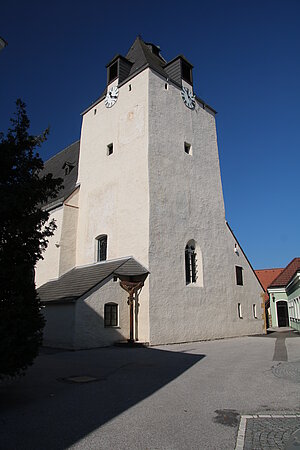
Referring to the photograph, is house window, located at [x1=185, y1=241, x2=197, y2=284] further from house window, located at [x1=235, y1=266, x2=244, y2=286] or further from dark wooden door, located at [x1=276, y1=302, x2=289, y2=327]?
dark wooden door, located at [x1=276, y1=302, x2=289, y2=327]

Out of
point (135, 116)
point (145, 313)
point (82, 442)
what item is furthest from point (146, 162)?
point (82, 442)

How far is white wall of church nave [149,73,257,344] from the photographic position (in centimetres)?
1562

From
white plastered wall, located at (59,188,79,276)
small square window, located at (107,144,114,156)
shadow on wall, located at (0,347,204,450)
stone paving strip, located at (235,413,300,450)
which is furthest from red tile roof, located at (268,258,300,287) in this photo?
stone paving strip, located at (235,413,300,450)

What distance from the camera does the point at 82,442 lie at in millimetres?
3965

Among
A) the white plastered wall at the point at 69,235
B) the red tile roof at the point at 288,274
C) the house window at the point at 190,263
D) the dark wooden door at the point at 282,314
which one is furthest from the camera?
the dark wooden door at the point at 282,314

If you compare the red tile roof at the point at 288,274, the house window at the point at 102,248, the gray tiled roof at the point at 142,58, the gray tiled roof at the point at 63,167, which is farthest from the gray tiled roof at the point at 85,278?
the red tile roof at the point at 288,274

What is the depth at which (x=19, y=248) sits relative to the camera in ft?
19.5

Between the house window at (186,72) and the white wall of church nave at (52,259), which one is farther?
the house window at (186,72)

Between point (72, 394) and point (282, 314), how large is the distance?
34498 millimetres

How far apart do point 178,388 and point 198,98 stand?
60.3 feet

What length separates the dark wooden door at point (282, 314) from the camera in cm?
3606

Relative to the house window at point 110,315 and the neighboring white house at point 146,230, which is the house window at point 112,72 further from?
the house window at point 110,315

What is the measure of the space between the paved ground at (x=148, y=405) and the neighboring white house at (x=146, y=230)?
5247 millimetres

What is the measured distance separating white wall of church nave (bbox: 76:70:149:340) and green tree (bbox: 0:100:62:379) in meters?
9.26
